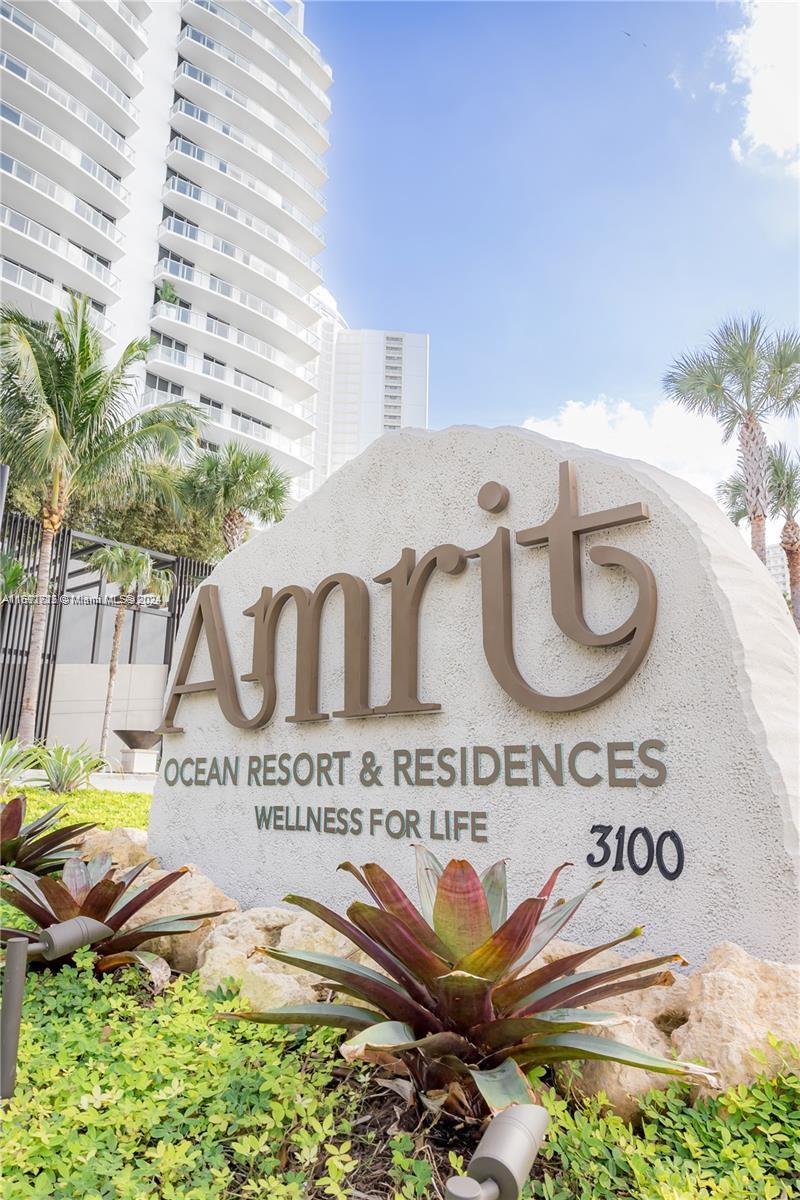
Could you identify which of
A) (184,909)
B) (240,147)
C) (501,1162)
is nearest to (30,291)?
(240,147)

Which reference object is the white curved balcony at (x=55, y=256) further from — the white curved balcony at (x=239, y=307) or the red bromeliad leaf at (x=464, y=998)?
the red bromeliad leaf at (x=464, y=998)

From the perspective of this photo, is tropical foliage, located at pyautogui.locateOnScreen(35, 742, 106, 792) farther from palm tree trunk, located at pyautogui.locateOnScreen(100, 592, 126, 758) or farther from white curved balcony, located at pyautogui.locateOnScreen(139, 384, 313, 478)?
white curved balcony, located at pyautogui.locateOnScreen(139, 384, 313, 478)

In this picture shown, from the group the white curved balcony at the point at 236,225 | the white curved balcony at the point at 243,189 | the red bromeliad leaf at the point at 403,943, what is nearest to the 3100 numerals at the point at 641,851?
the red bromeliad leaf at the point at 403,943

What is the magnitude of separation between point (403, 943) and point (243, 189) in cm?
4232

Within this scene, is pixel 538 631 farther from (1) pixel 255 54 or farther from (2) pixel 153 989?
(1) pixel 255 54

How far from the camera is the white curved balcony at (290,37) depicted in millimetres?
39125

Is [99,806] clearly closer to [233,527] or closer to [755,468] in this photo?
[233,527]

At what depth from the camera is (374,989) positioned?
2.16 m

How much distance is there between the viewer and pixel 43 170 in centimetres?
3084

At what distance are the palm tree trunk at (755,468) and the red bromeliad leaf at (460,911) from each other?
56.2 ft

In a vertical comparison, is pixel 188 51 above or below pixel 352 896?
above

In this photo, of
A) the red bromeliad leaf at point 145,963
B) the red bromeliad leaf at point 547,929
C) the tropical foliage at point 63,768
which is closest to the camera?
the red bromeliad leaf at point 547,929


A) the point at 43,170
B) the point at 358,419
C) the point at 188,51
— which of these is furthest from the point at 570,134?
the point at 358,419

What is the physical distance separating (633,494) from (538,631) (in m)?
0.74
